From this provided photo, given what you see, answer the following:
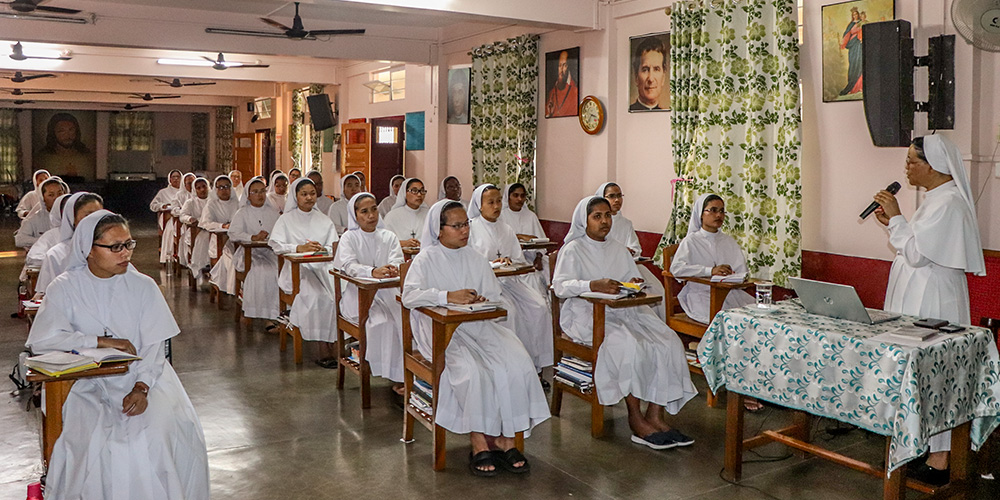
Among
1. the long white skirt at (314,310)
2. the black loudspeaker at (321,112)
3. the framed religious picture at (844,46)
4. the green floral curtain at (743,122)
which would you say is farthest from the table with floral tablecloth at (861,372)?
the black loudspeaker at (321,112)

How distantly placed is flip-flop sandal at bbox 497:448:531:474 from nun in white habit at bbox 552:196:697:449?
717 millimetres

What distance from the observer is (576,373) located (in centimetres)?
523

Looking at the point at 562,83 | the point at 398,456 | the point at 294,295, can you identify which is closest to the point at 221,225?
the point at 294,295

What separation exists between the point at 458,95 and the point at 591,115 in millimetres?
2917

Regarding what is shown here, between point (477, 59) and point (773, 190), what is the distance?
4.73 meters

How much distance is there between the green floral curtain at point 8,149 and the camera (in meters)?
24.6

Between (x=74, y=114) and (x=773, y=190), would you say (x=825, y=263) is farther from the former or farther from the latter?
(x=74, y=114)

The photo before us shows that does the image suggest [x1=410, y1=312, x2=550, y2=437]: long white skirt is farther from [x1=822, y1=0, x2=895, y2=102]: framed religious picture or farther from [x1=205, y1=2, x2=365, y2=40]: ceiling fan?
[x1=205, y1=2, x2=365, y2=40]: ceiling fan

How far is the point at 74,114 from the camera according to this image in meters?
25.7

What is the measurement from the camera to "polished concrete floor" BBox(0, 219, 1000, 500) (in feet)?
14.0

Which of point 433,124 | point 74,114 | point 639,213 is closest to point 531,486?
point 639,213

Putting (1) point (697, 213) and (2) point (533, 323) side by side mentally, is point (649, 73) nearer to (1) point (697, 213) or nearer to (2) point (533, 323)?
(1) point (697, 213)

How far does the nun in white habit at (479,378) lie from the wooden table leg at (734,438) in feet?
3.10

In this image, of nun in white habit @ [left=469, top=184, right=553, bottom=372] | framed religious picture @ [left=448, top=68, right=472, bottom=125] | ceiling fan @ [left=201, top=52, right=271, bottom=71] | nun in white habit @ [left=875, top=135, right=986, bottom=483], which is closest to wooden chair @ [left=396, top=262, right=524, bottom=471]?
nun in white habit @ [left=469, top=184, right=553, bottom=372]
